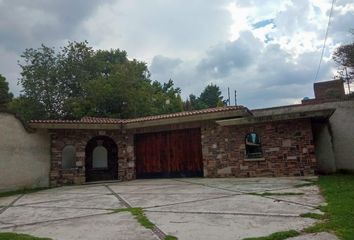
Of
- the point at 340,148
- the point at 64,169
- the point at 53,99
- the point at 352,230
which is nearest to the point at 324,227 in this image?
the point at 352,230

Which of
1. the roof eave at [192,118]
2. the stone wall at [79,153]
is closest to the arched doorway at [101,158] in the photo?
the stone wall at [79,153]

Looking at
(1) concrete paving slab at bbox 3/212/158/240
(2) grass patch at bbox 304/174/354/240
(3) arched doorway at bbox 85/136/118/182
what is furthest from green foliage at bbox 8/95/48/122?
(2) grass patch at bbox 304/174/354/240

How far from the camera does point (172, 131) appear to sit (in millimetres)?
15016

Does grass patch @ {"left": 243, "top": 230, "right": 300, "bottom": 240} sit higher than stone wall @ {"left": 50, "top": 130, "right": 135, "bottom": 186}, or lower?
lower

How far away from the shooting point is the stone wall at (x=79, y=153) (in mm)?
13992

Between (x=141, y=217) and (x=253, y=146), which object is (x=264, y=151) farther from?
(x=141, y=217)

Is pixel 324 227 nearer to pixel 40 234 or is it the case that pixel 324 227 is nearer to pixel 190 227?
A: pixel 190 227

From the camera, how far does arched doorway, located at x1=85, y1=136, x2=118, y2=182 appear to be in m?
15.7

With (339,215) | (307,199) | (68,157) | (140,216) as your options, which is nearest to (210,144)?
(68,157)

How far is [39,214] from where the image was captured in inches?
265

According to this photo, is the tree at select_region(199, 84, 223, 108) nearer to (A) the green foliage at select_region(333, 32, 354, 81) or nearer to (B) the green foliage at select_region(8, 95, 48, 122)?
(B) the green foliage at select_region(8, 95, 48, 122)

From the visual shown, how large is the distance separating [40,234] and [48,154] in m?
9.63

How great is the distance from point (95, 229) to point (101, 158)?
11.3 m

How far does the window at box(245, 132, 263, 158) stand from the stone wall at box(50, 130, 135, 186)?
5535 mm
